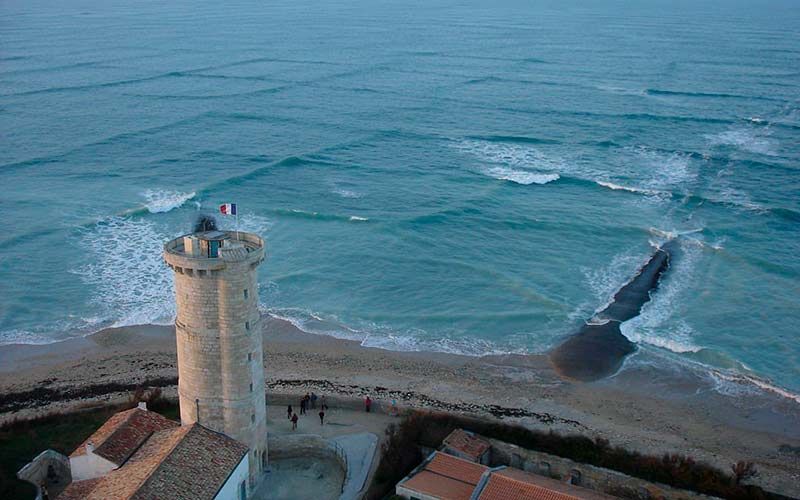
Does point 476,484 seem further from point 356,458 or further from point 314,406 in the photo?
point 314,406

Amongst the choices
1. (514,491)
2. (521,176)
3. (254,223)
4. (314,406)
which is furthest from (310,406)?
(521,176)

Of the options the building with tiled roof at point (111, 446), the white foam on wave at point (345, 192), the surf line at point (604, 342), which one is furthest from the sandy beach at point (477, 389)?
the white foam on wave at point (345, 192)

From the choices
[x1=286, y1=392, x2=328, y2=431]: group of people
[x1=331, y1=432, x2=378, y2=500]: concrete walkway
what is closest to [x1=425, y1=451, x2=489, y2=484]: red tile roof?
[x1=331, y1=432, x2=378, y2=500]: concrete walkway

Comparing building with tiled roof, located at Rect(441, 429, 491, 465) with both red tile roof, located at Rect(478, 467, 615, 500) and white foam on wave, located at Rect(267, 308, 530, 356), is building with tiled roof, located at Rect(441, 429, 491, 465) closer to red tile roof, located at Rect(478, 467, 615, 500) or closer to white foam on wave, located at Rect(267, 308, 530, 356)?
red tile roof, located at Rect(478, 467, 615, 500)

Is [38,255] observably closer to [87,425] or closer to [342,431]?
[87,425]

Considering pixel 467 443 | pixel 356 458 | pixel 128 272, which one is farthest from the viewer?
pixel 128 272

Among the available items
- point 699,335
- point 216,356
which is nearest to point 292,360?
point 216,356
